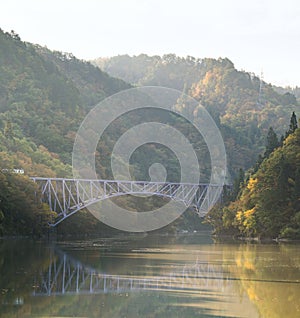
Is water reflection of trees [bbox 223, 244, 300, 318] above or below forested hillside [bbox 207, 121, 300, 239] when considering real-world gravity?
below

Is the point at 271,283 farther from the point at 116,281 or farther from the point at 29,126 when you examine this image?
the point at 29,126

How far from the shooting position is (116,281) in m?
32.7

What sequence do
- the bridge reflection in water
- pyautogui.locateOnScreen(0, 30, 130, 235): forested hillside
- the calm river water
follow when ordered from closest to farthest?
the calm river water, the bridge reflection in water, pyautogui.locateOnScreen(0, 30, 130, 235): forested hillside

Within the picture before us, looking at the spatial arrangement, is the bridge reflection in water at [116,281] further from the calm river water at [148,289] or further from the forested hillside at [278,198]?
the forested hillside at [278,198]

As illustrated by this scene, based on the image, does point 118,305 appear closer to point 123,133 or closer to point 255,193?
point 255,193

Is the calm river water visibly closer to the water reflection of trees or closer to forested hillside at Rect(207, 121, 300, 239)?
the water reflection of trees

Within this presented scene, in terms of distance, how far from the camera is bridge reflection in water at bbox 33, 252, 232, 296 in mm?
29453

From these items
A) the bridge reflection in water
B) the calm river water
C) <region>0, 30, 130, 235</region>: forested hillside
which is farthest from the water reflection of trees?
<region>0, 30, 130, 235</region>: forested hillside

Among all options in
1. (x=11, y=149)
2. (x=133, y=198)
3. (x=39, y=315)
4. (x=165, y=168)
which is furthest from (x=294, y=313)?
(x=165, y=168)

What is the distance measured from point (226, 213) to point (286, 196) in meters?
22.8

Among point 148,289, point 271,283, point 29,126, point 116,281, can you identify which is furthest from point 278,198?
point 29,126

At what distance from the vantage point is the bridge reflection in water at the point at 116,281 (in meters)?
29.5

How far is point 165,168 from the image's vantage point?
→ 599 feet

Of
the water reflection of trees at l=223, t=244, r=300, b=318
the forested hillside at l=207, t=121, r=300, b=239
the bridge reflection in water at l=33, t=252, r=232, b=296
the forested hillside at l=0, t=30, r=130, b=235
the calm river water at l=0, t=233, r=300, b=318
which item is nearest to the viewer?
the calm river water at l=0, t=233, r=300, b=318
